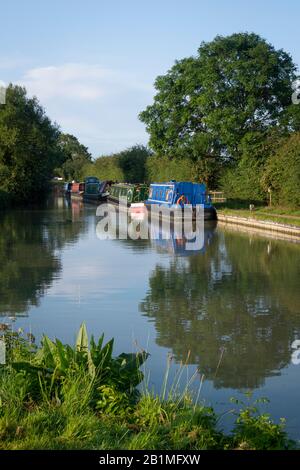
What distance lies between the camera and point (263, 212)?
1225 inches

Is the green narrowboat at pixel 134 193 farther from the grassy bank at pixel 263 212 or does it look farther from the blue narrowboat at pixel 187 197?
the grassy bank at pixel 263 212

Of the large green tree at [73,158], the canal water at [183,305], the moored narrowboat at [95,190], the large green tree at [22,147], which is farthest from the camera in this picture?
the large green tree at [73,158]

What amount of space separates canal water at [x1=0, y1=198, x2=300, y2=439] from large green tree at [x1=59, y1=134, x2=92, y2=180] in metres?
55.4

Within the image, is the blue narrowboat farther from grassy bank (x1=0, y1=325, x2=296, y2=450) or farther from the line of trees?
grassy bank (x1=0, y1=325, x2=296, y2=450)

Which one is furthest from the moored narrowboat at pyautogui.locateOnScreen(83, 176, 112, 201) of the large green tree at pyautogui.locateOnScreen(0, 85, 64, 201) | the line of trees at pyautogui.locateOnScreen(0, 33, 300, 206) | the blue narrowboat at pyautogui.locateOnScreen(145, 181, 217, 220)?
the blue narrowboat at pyautogui.locateOnScreen(145, 181, 217, 220)

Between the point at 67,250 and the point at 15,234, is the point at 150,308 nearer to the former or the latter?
the point at 67,250

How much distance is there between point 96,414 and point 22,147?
145 ft

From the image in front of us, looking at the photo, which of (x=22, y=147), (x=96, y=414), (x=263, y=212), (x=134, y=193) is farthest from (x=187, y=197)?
(x=96, y=414)

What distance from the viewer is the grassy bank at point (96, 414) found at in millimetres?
4707

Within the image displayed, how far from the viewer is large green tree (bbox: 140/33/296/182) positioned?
34.6 m

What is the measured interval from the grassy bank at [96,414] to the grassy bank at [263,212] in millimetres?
20381

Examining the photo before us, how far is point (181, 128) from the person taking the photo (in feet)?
126

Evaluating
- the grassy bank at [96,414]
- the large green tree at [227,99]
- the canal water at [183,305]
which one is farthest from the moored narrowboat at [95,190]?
the grassy bank at [96,414]

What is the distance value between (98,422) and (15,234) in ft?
72.6
